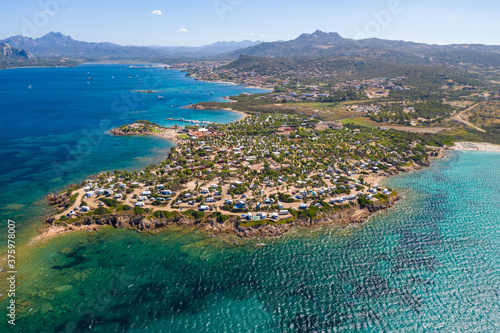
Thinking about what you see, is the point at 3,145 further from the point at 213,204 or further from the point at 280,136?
the point at 280,136

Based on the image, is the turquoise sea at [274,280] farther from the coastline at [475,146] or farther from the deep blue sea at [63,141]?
the coastline at [475,146]

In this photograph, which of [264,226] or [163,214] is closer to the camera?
[264,226]

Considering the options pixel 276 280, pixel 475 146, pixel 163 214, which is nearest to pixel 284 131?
pixel 163 214

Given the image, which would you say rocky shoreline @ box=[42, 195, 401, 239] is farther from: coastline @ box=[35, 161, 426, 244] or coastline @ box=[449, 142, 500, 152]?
coastline @ box=[449, 142, 500, 152]

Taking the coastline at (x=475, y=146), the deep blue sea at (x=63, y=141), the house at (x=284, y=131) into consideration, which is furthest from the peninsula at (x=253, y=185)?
the deep blue sea at (x=63, y=141)

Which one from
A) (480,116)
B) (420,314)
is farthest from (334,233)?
(480,116)

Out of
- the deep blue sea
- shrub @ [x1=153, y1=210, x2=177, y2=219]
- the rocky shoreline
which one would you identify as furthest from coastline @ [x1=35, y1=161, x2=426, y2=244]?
the deep blue sea

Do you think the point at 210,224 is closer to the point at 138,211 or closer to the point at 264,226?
the point at 264,226
